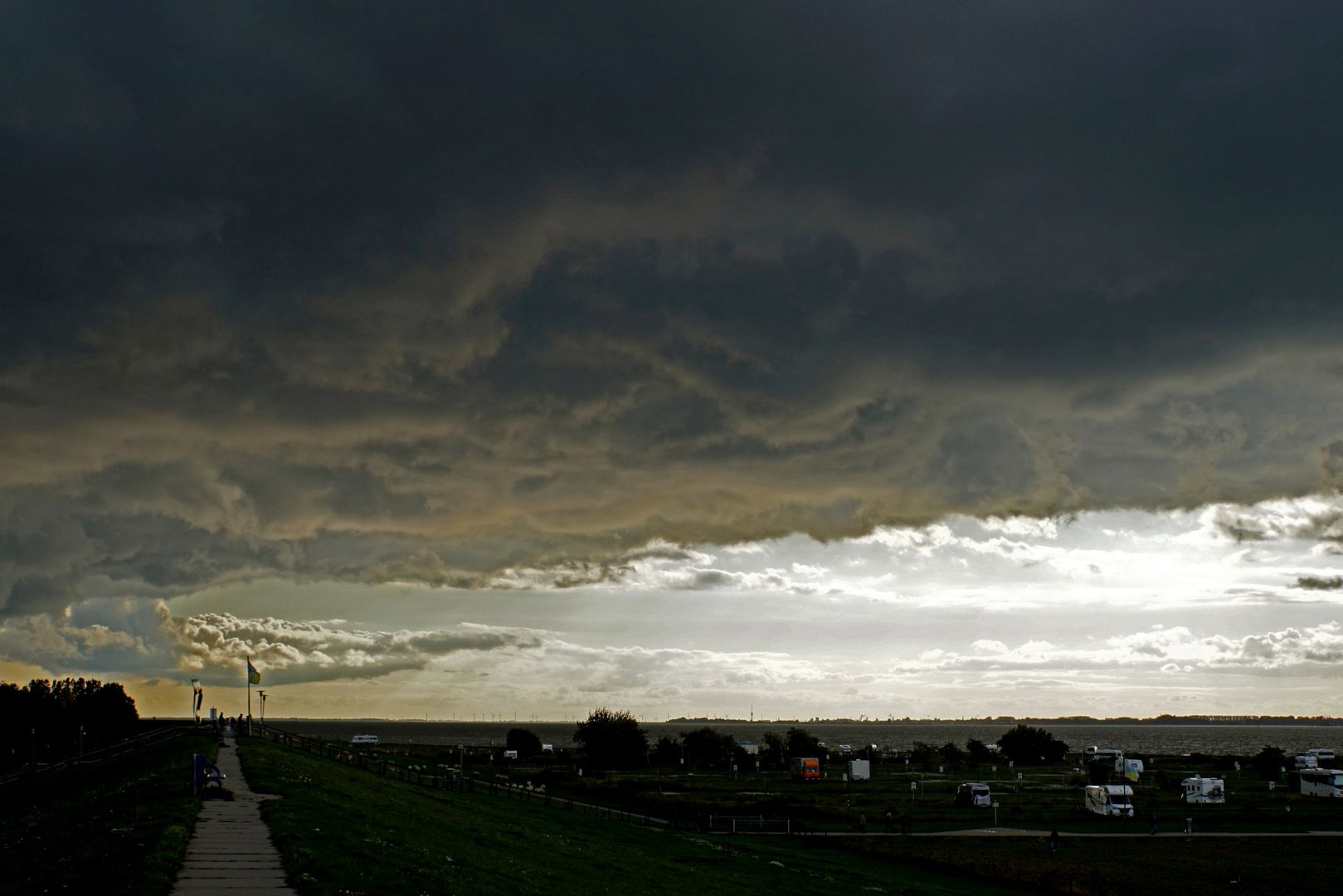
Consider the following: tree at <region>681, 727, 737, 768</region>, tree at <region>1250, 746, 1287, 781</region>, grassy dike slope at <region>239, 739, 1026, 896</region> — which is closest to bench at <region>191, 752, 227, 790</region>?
grassy dike slope at <region>239, 739, 1026, 896</region>

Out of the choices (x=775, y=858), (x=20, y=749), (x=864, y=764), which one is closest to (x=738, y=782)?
(x=864, y=764)

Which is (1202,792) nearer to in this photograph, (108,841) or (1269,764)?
(1269,764)

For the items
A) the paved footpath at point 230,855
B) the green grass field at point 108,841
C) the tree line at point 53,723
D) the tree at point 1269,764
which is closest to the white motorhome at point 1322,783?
the tree at point 1269,764

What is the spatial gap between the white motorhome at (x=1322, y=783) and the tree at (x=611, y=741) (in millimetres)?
101834

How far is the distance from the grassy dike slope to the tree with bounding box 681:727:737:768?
360 ft

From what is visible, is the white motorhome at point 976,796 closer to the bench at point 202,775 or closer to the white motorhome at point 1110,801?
the white motorhome at point 1110,801

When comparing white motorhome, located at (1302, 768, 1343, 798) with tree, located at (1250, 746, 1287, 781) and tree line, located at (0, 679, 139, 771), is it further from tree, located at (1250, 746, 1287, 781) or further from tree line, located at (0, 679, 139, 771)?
tree line, located at (0, 679, 139, 771)

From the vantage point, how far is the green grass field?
2423 cm

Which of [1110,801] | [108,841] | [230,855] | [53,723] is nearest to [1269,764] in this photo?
[1110,801]

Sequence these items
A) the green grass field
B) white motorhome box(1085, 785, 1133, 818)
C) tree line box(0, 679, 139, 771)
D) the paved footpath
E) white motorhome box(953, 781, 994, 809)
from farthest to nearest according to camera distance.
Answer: tree line box(0, 679, 139, 771) < white motorhome box(953, 781, 994, 809) < white motorhome box(1085, 785, 1133, 818) < the paved footpath < the green grass field

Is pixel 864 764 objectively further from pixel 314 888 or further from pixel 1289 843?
pixel 314 888

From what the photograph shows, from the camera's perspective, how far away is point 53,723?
154m

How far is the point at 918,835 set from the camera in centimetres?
8862

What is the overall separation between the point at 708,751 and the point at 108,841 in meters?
173
